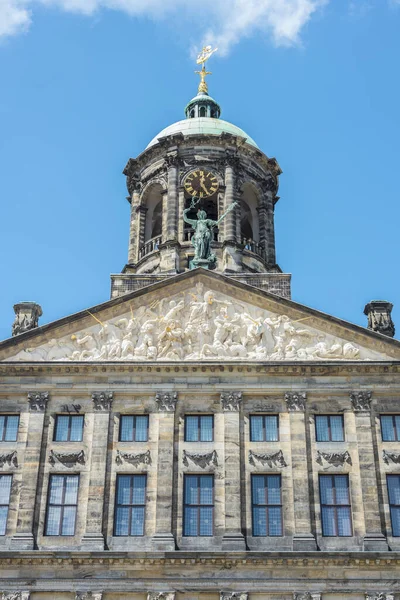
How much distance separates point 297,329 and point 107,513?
8979 millimetres

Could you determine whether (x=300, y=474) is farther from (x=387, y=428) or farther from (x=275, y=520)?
(x=387, y=428)

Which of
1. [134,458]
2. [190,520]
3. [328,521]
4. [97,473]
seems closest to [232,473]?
[190,520]

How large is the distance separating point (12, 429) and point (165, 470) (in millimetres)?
5384

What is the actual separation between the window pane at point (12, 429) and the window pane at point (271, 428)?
8310mm

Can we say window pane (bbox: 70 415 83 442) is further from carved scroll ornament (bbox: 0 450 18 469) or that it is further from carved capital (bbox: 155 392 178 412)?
carved capital (bbox: 155 392 178 412)

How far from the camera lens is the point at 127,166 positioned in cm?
4247

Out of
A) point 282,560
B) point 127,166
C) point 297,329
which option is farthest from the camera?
point 127,166

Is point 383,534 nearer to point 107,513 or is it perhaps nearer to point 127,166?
point 107,513

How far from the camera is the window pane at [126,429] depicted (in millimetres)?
31062

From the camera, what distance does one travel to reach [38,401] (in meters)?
31.5

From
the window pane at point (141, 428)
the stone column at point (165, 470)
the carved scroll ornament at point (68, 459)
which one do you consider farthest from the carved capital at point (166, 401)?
the carved scroll ornament at point (68, 459)

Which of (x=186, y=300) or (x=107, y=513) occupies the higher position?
(x=186, y=300)

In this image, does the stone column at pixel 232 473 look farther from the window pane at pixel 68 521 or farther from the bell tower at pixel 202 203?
the bell tower at pixel 202 203

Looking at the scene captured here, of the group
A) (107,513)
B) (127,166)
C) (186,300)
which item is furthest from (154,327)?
(127,166)
